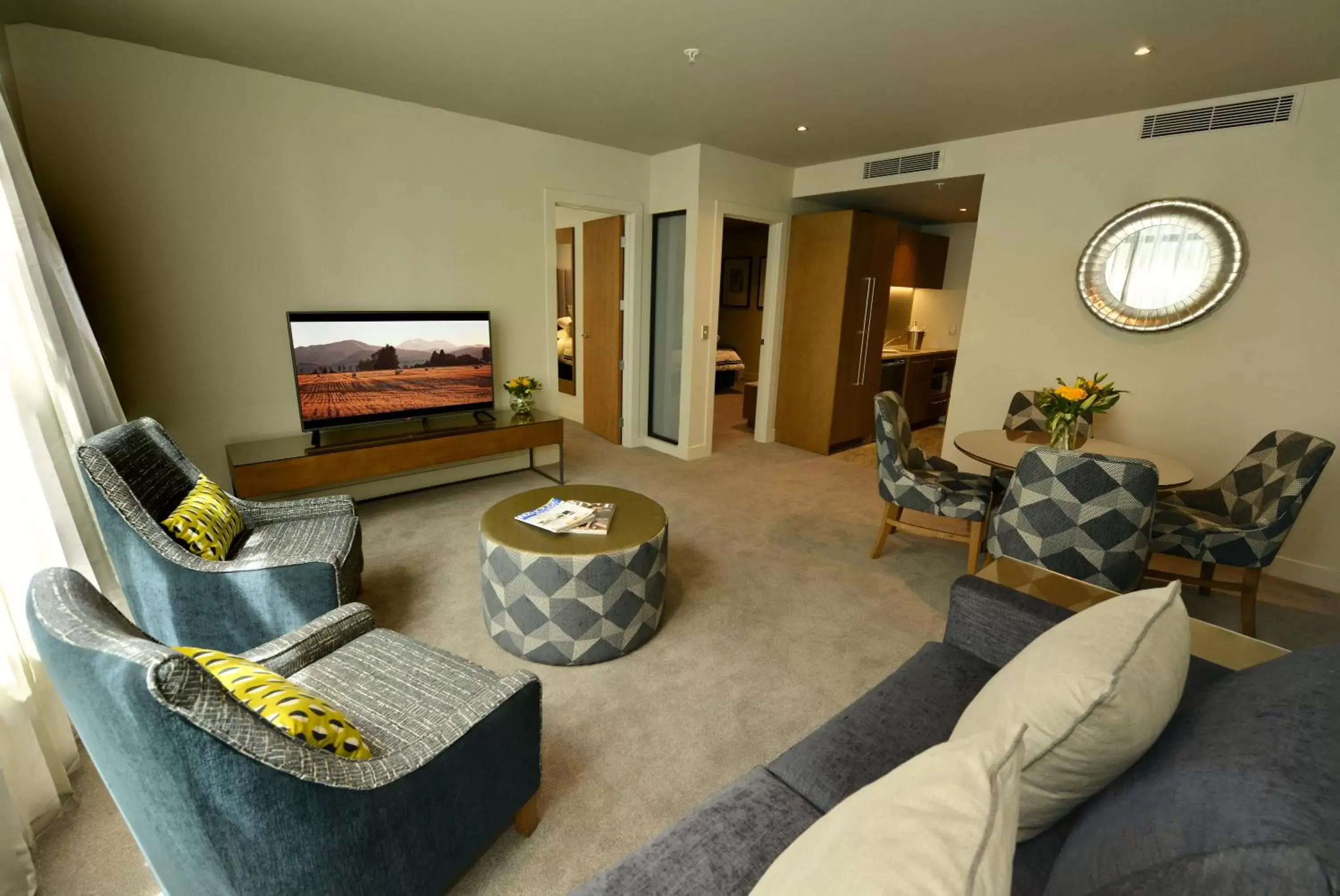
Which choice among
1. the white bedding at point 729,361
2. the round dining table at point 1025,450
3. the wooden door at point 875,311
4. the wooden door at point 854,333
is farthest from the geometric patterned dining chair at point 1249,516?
the white bedding at point 729,361

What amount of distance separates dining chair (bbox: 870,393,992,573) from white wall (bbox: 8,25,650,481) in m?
2.83

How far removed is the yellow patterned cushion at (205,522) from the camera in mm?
1946

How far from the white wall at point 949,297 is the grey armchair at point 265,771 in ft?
22.9

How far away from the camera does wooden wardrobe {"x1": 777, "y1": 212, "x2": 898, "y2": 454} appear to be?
5012 millimetres

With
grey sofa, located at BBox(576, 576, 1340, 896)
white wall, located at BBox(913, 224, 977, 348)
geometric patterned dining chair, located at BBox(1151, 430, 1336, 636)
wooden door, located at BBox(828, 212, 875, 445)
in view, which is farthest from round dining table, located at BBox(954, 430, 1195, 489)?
white wall, located at BBox(913, 224, 977, 348)

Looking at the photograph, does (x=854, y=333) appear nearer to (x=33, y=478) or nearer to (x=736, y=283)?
(x=736, y=283)

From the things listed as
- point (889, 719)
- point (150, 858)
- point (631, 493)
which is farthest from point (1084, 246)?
point (150, 858)

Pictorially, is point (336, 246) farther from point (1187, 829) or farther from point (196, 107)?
point (1187, 829)

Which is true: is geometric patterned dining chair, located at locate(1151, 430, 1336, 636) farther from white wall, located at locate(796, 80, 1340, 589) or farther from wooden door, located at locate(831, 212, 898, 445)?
wooden door, located at locate(831, 212, 898, 445)

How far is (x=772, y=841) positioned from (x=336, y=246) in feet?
12.4

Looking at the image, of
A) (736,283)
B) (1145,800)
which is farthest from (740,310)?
(1145,800)

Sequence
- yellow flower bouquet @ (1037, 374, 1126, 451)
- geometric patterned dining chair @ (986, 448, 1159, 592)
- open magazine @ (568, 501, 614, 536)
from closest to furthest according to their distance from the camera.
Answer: geometric patterned dining chair @ (986, 448, 1159, 592) < open magazine @ (568, 501, 614, 536) < yellow flower bouquet @ (1037, 374, 1126, 451)

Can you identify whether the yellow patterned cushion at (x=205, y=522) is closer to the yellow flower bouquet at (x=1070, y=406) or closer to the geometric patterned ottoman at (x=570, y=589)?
the geometric patterned ottoman at (x=570, y=589)

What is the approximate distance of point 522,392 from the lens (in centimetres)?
404
